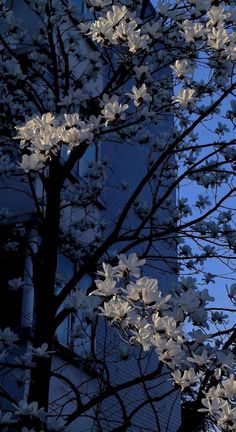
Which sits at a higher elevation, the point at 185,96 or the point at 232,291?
the point at 185,96

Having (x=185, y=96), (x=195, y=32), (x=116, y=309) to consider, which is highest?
(x=195, y=32)

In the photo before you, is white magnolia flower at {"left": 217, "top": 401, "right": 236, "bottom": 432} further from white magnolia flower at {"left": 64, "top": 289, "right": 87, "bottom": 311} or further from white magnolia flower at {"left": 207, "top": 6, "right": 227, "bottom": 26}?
white magnolia flower at {"left": 207, "top": 6, "right": 227, "bottom": 26}

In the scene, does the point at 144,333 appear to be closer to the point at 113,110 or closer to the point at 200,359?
the point at 200,359

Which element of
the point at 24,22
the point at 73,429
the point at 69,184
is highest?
the point at 24,22

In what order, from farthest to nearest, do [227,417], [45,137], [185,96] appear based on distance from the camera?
[185,96], [45,137], [227,417]

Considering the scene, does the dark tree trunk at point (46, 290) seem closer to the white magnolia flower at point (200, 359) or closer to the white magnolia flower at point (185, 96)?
the white magnolia flower at point (185, 96)

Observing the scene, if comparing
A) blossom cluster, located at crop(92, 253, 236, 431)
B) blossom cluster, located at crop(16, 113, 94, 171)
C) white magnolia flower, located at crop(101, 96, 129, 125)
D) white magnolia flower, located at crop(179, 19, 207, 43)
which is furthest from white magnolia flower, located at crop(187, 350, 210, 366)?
white magnolia flower, located at crop(179, 19, 207, 43)

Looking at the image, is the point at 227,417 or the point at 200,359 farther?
the point at 200,359

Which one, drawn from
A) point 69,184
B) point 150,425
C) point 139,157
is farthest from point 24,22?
point 150,425

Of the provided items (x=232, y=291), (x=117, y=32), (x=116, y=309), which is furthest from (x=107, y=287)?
(x=117, y=32)

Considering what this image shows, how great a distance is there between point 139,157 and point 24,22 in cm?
535

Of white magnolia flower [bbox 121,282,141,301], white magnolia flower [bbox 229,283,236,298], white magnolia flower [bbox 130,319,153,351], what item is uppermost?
white magnolia flower [bbox 229,283,236,298]

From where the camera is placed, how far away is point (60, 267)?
989cm

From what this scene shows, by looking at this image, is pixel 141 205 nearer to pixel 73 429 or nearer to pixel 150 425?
pixel 73 429
